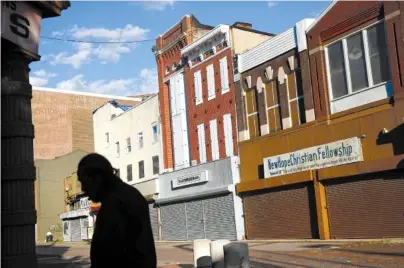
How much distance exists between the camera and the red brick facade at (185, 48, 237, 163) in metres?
27.6

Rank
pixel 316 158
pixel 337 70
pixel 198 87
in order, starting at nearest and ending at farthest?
pixel 337 70 → pixel 316 158 → pixel 198 87

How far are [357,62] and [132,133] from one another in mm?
21149

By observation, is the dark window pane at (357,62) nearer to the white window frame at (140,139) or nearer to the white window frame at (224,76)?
the white window frame at (224,76)

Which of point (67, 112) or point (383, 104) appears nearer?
point (383, 104)

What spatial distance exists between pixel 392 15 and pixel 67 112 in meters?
47.0

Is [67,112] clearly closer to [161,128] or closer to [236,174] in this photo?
[161,128]

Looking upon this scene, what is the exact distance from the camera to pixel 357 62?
20297 mm

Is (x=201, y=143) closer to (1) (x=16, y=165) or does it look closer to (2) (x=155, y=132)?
(2) (x=155, y=132)

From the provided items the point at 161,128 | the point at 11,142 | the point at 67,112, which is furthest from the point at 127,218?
the point at 67,112

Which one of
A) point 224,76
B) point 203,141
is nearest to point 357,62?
point 224,76

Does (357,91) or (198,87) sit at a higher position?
(198,87)

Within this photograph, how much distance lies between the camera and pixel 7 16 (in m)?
5.88

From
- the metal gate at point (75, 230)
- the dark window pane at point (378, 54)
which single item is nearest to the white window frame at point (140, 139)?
the metal gate at point (75, 230)

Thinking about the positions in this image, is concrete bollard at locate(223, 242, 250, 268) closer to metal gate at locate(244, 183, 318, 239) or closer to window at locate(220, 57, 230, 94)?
metal gate at locate(244, 183, 318, 239)
